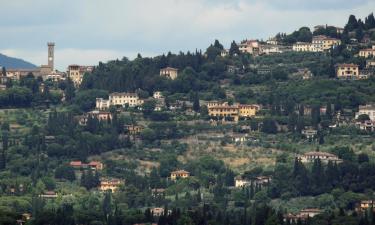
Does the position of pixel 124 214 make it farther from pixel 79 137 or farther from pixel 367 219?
pixel 79 137

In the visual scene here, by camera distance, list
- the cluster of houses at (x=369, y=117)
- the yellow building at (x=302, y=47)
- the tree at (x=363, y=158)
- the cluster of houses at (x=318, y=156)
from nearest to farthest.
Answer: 1. the tree at (x=363, y=158)
2. the cluster of houses at (x=318, y=156)
3. the cluster of houses at (x=369, y=117)
4. the yellow building at (x=302, y=47)

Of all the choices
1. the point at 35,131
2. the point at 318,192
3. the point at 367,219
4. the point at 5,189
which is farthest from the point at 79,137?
the point at 367,219

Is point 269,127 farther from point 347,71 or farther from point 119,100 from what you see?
point 119,100

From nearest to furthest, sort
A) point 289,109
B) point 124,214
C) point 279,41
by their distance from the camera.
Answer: point 124,214 < point 289,109 < point 279,41

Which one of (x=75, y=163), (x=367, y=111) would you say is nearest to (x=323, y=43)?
(x=367, y=111)

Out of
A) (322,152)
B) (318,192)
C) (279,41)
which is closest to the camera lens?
(318,192)

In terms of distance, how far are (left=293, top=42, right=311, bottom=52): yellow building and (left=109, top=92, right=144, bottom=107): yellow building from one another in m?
22.8

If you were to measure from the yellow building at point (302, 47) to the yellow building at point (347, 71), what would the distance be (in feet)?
44.6

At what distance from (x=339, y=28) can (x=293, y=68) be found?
1626 cm

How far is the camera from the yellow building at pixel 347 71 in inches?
6314

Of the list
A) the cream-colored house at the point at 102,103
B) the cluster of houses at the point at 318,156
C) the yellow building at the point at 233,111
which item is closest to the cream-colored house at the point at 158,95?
the cream-colored house at the point at 102,103

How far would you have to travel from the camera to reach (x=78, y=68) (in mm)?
176750

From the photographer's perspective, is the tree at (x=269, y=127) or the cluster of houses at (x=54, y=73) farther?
the cluster of houses at (x=54, y=73)

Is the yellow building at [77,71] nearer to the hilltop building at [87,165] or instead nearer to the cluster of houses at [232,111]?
the cluster of houses at [232,111]
